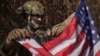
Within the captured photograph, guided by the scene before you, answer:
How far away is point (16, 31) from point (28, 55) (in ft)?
1.29

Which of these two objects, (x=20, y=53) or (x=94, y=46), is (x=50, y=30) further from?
(x=94, y=46)

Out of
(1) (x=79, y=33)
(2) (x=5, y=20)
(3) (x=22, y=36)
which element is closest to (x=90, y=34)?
(1) (x=79, y=33)

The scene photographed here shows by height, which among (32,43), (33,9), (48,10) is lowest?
(48,10)

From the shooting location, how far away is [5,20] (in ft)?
33.8

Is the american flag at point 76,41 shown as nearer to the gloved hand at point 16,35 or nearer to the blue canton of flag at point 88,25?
the blue canton of flag at point 88,25

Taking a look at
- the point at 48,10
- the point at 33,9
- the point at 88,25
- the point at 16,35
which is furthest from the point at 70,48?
the point at 48,10

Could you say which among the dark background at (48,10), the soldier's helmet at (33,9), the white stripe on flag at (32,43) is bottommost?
the dark background at (48,10)

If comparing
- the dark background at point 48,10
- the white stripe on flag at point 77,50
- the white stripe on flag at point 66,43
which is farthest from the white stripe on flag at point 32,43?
the dark background at point 48,10

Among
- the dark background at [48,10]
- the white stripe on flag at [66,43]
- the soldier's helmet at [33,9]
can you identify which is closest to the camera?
the white stripe on flag at [66,43]

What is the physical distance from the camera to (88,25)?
638 cm

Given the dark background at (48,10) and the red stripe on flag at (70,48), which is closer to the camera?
the red stripe on flag at (70,48)

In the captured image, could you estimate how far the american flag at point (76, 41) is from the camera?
20.8 feet

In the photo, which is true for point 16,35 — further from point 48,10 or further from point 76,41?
point 48,10

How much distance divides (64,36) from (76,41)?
6.8 inches
